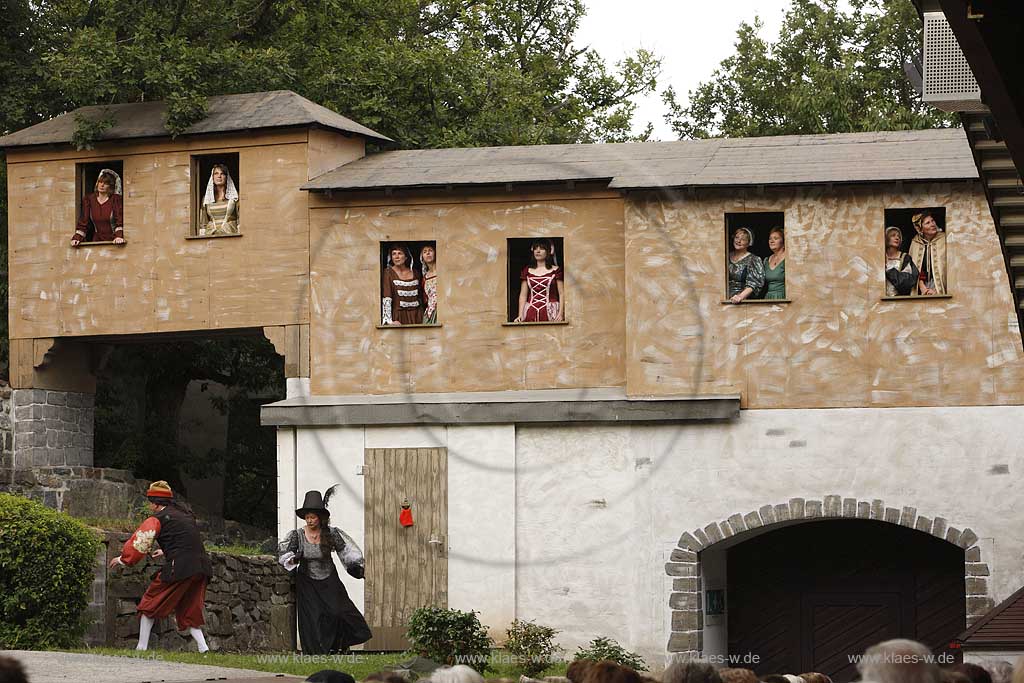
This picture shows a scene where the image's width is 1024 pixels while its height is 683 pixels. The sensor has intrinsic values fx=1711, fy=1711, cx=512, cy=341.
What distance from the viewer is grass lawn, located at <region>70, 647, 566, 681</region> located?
18.2 metres

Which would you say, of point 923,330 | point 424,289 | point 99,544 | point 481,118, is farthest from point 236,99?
point 923,330

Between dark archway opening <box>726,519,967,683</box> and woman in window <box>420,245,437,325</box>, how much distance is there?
5.69 meters

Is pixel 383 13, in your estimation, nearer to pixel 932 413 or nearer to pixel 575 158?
pixel 575 158

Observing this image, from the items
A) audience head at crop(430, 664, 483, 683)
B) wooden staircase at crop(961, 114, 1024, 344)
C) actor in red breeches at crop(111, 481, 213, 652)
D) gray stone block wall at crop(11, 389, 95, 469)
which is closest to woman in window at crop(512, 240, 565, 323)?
actor in red breeches at crop(111, 481, 213, 652)

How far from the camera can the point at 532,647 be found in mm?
21531

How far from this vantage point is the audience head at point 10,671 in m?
6.50

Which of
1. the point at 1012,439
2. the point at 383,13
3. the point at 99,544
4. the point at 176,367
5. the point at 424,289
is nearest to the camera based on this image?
the point at 99,544

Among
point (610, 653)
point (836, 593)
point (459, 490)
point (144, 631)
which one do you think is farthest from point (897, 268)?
point (144, 631)

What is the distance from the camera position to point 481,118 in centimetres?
3100

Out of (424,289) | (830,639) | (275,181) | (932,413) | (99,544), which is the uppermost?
(275,181)

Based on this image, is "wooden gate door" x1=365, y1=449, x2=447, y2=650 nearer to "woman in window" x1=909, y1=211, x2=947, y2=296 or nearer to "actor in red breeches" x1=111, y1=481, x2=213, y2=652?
"actor in red breeches" x1=111, y1=481, x2=213, y2=652

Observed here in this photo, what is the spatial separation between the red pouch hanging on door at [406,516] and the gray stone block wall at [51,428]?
5964 millimetres

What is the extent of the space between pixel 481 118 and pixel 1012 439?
12683 millimetres

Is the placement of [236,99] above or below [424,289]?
above
